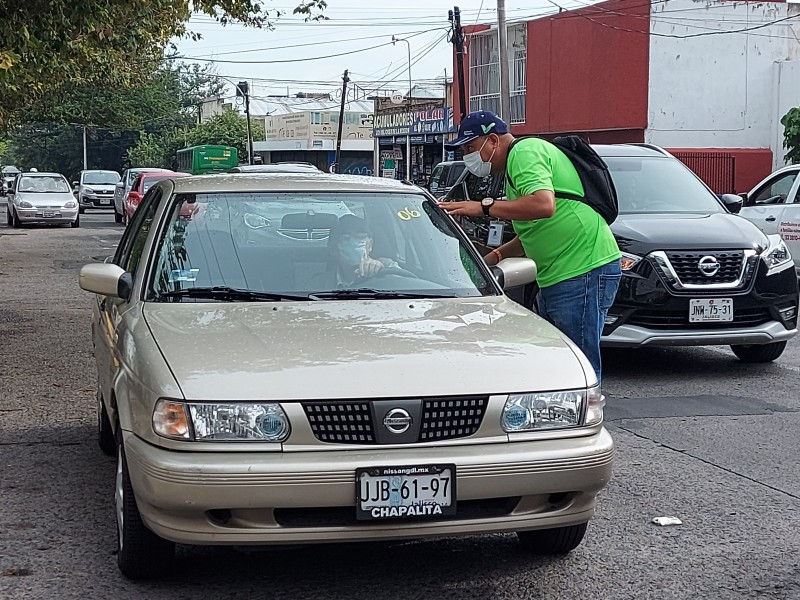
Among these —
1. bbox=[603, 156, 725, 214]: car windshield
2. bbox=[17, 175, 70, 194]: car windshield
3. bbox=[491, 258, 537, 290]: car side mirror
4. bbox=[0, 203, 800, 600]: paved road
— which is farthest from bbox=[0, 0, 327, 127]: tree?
bbox=[17, 175, 70, 194]: car windshield

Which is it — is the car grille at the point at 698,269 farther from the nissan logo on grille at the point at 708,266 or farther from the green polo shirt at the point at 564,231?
the green polo shirt at the point at 564,231

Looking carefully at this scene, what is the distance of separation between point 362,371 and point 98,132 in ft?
305

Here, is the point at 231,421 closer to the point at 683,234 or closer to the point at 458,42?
the point at 683,234

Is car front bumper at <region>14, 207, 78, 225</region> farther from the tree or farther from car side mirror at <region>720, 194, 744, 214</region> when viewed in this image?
car side mirror at <region>720, 194, 744, 214</region>

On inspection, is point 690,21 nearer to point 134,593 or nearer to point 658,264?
point 658,264

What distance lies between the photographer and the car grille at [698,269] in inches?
334

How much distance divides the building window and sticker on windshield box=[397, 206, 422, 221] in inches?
1154

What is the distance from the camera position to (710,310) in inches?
333

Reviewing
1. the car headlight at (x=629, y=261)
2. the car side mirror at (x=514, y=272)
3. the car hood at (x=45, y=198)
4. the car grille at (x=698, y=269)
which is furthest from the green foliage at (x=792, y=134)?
the car side mirror at (x=514, y=272)

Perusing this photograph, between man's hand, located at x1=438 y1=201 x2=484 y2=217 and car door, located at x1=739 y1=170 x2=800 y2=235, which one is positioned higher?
man's hand, located at x1=438 y1=201 x2=484 y2=217

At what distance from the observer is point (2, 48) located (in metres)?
10.2

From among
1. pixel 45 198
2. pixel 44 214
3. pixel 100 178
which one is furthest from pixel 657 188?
pixel 100 178

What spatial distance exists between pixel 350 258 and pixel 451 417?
146 centimetres

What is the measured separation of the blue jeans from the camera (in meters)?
5.71
